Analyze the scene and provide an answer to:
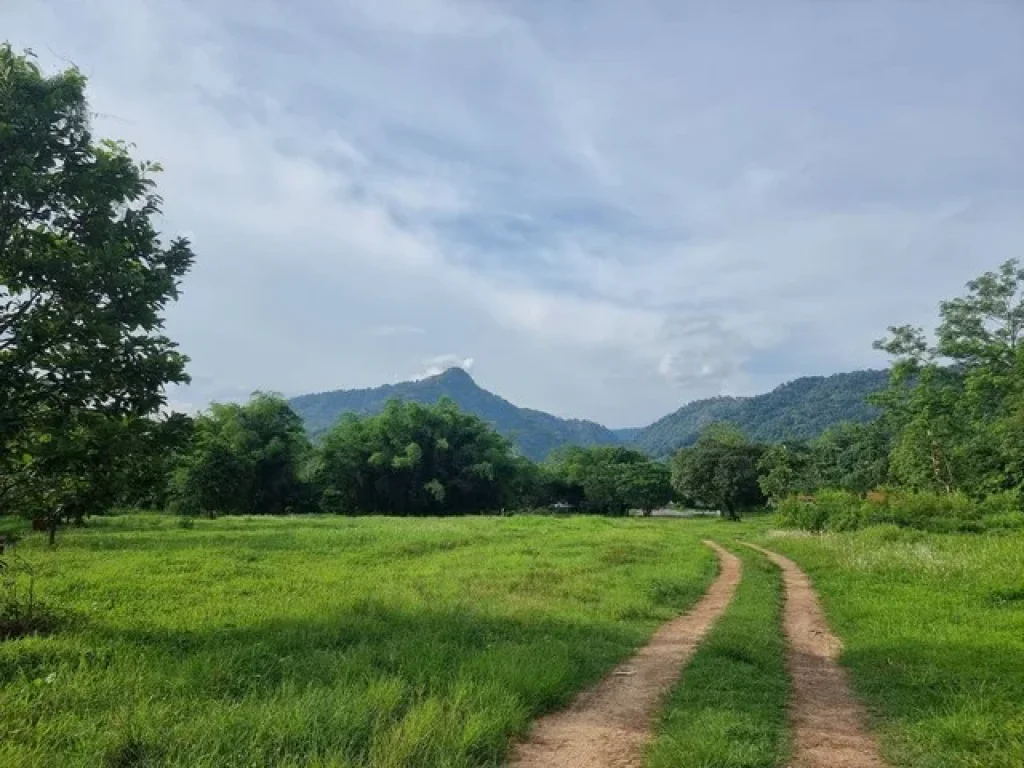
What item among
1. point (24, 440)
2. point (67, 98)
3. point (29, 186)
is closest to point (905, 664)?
point (24, 440)

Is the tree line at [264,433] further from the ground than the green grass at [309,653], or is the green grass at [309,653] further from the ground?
the tree line at [264,433]

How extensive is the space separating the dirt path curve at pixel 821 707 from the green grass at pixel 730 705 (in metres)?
0.18

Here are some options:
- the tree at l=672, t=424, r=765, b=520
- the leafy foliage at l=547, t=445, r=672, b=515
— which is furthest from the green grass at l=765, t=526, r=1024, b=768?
the leafy foliage at l=547, t=445, r=672, b=515

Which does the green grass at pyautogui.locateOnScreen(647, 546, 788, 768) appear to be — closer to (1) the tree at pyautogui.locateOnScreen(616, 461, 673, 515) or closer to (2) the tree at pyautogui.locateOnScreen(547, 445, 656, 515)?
(1) the tree at pyautogui.locateOnScreen(616, 461, 673, 515)

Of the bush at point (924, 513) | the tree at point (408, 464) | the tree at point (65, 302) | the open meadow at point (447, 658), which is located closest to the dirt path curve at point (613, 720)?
the open meadow at point (447, 658)

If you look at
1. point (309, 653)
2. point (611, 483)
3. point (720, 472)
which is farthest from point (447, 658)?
point (611, 483)

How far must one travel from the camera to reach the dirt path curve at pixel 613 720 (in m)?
7.02

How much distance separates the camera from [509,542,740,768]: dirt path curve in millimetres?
7023

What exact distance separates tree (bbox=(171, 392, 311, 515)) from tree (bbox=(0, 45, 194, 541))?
4507 centimetres

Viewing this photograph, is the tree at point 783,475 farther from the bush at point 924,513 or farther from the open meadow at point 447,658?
the open meadow at point 447,658

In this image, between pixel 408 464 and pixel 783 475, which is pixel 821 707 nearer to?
pixel 408 464

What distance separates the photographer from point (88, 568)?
20156 millimetres

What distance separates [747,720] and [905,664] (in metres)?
4.35

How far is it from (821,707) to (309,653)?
6956 mm
